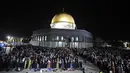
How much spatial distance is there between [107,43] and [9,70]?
278ft

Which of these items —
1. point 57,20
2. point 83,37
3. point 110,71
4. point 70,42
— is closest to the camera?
point 110,71

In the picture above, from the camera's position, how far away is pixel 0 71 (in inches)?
529

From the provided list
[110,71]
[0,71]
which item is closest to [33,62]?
[0,71]

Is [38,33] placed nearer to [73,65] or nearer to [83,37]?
[83,37]

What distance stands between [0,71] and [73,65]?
7589 mm

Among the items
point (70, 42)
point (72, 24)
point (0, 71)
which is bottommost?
point (0, 71)

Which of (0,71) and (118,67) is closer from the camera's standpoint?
(118,67)

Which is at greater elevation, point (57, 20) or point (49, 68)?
point (57, 20)

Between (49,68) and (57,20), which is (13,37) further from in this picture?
(49,68)

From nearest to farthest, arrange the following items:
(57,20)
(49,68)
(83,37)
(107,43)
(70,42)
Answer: (49,68), (70,42), (83,37), (57,20), (107,43)

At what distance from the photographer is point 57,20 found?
63.2 metres

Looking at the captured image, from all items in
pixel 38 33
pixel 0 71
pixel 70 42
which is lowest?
pixel 0 71

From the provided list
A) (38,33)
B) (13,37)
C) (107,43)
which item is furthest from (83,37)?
(13,37)

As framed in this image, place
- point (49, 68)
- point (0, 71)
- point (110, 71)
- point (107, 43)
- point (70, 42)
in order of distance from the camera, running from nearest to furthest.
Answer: point (110, 71) < point (0, 71) < point (49, 68) < point (70, 42) < point (107, 43)
